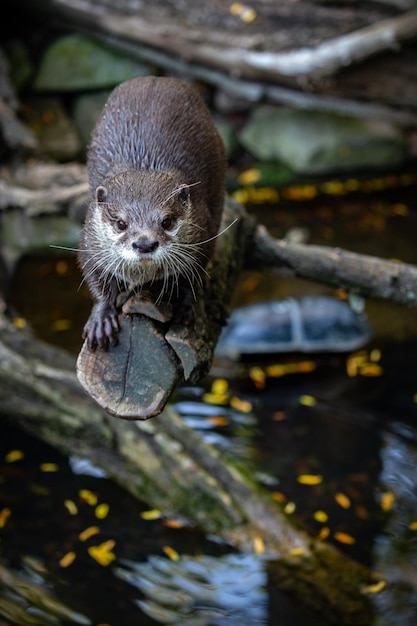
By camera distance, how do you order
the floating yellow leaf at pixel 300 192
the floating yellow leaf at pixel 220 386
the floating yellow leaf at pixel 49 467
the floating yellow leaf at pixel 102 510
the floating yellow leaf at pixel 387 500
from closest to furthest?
the floating yellow leaf at pixel 102 510, the floating yellow leaf at pixel 387 500, the floating yellow leaf at pixel 49 467, the floating yellow leaf at pixel 220 386, the floating yellow leaf at pixel 300 192

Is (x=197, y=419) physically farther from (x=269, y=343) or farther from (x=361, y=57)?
(x=361, y=57)

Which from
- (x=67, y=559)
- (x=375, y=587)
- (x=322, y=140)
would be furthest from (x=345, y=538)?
(x=322, y=140)

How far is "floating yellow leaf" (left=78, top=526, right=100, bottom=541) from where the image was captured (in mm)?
4676

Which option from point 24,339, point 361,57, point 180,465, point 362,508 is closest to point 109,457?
point 180,465

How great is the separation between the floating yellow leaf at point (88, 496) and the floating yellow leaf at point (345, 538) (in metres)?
1.41

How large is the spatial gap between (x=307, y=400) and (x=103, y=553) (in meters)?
2.01

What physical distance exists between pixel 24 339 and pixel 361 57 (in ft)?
13.6

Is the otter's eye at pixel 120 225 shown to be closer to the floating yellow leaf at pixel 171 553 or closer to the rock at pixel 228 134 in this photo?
the floating yellow leaf at pixel 171 553

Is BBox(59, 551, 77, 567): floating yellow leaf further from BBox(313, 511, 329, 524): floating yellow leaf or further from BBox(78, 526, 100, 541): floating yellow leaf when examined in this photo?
BBox(313, 511, 329, 524): floating yellow leaf

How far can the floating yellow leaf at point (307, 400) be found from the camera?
593 centimetres

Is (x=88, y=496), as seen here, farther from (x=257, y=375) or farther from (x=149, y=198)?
(x=149, y=198)

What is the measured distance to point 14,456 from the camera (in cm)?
524

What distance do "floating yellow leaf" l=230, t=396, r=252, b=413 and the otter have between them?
264 cm

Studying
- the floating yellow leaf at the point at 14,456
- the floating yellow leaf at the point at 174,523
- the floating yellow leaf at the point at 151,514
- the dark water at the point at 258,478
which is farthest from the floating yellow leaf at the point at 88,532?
the floating yellow leaf at the point at 14,456
